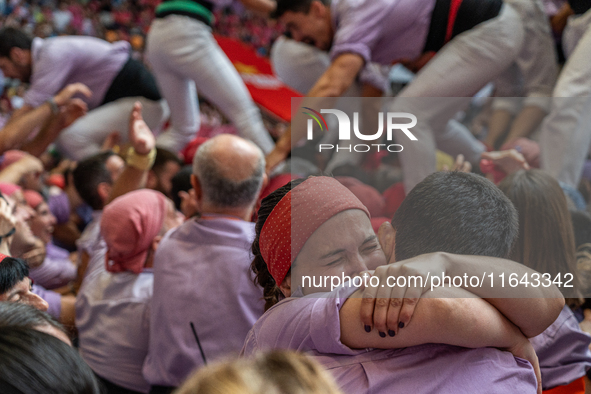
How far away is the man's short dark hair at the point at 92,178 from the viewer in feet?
6.81

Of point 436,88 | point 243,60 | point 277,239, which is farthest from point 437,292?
point 243,60

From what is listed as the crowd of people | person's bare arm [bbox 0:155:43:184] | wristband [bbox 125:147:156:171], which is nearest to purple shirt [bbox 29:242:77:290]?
the crowd of people

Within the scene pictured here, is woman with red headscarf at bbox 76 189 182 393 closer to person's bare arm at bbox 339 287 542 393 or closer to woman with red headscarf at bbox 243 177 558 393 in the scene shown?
woman with red headscarf at bbox 243 177 558 393

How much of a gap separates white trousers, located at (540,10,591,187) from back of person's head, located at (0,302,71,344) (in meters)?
1.38

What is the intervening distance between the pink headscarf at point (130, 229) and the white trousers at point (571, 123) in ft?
3.78

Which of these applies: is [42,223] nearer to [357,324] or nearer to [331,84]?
[331,84]

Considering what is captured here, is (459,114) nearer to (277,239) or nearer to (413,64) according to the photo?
(277,239)

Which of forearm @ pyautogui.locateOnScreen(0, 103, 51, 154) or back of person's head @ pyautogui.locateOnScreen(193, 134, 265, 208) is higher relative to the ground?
back of person's head @ pyautogui.locateOnScreen(193, 134, 265, 208)

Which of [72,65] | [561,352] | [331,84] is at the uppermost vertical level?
[331,84]

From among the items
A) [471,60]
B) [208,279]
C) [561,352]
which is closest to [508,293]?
[561,352]

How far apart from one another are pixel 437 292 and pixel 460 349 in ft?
0.29

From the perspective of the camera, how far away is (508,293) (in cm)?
62

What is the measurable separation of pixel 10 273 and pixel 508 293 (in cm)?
74

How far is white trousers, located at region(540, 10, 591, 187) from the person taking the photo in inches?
62.7
